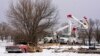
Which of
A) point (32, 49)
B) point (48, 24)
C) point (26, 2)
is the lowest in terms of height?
point (32, 49)

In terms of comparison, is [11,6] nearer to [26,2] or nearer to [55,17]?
[26,2]

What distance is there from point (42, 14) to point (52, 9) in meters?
2.63

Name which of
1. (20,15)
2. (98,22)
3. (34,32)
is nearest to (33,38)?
(34,32)

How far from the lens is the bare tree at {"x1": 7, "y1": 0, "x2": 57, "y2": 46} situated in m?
53.9

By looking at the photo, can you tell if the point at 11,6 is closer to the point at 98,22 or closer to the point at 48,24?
the point at 48,24

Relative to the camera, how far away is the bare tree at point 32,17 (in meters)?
53.9

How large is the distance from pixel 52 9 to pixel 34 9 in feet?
11.4

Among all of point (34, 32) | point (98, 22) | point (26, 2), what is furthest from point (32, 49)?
point (98, 22)

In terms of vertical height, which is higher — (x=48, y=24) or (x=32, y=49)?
(x=48, y=24)

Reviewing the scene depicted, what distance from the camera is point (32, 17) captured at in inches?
2136

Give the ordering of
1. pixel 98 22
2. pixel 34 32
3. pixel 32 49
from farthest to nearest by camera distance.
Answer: pixel 98 22
pixel 34 32
pixel 32 49

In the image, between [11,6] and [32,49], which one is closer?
[32,49]

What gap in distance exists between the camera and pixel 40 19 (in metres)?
54.8

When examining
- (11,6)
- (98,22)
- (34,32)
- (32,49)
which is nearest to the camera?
(32,49)
